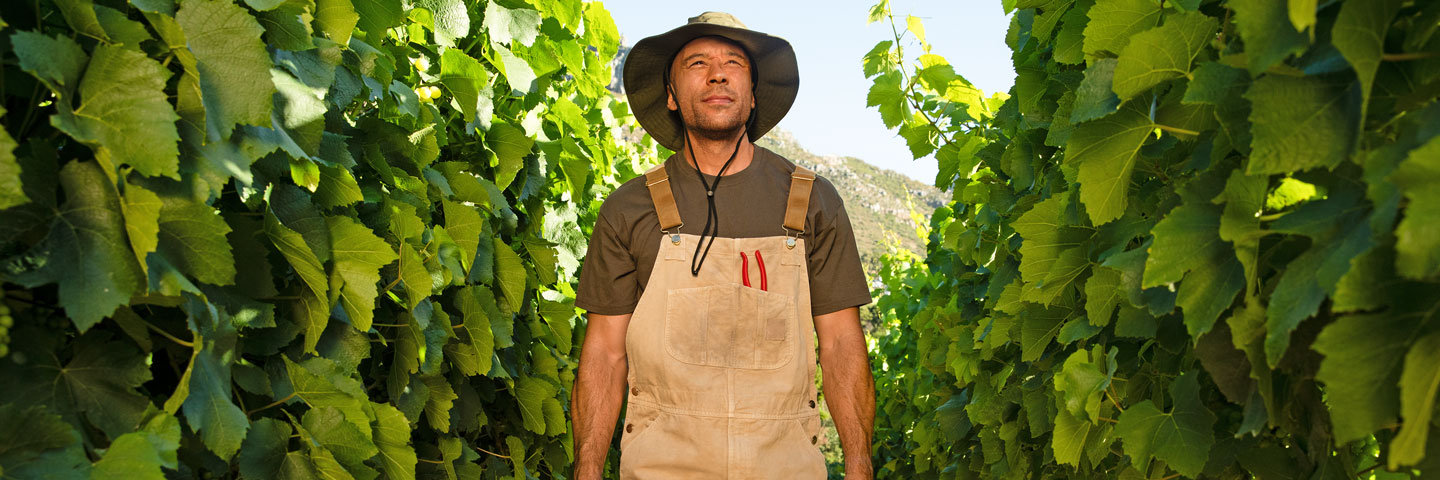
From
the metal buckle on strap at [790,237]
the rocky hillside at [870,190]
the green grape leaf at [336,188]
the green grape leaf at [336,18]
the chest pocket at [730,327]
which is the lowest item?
the rocky hillside at [870,190]

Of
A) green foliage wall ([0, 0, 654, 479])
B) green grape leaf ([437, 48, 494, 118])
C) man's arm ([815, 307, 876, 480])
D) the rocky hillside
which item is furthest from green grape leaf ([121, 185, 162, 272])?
the rocky hillside

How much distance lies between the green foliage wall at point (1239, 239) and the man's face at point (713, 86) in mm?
897

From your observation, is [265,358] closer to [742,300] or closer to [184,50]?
[184,50]

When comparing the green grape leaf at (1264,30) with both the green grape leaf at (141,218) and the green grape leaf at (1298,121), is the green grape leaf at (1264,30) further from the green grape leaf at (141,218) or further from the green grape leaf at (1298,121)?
the green grape leaf at (141,218)

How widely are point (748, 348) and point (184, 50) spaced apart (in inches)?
75.2

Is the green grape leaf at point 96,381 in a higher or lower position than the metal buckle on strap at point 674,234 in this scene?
higher

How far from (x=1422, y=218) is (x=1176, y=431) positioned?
2.78 feet

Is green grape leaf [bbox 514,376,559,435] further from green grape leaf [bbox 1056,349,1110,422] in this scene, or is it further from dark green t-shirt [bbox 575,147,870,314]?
green grape leaf [bbox 1056,349,1110,422]

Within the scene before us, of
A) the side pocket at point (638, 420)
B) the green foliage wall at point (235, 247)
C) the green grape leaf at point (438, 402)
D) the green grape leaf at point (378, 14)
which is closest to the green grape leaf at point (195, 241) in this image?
the green foliage wall at point (235, 247)

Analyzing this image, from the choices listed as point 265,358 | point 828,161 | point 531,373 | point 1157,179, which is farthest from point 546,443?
point 828,161

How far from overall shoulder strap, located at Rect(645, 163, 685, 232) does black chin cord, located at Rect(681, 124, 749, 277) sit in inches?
3.4

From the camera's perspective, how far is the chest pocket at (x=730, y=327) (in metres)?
3.03

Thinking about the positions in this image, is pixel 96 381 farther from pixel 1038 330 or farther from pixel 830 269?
pixel 830 269

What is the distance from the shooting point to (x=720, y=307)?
307cm
